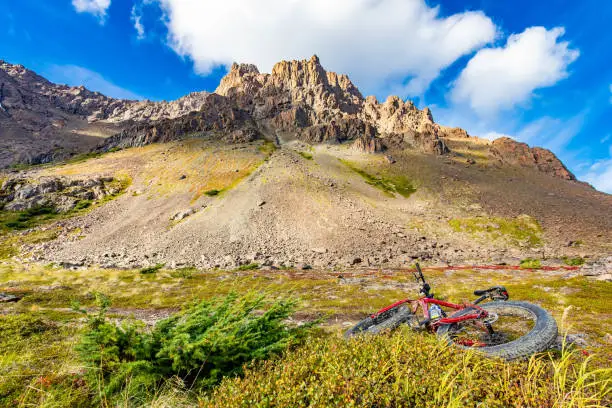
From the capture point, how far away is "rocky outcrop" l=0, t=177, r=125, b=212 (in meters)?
69.6

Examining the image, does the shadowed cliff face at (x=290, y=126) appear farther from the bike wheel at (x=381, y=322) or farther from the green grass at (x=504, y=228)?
the bike wheel at (x=381, y=322)

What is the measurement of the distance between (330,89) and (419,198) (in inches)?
5321

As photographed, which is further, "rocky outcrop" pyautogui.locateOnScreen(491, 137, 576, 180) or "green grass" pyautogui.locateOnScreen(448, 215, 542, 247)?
"rocky outcrop" pyautogui.locateOnScreen(491, 137, 576, 180)

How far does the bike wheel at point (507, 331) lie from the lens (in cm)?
522

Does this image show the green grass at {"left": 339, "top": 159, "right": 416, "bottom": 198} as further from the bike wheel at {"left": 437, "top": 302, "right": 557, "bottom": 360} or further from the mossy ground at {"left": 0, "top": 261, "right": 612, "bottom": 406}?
the bike wheel at {"left": 437, "top": 302, "right": 557, "bottom": 360}

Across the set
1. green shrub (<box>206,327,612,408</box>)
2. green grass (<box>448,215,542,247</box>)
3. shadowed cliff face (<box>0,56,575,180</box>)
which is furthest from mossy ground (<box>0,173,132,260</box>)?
green grass (<box>448,215,542,247</box>)

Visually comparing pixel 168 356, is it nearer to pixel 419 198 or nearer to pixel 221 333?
pixel 221 333

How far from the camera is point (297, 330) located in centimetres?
664

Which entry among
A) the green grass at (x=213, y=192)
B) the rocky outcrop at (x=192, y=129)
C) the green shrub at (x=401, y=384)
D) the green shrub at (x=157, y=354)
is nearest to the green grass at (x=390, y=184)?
the green grass at (x=213, y=192)

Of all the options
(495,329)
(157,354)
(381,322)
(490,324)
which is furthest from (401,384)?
(381,322)

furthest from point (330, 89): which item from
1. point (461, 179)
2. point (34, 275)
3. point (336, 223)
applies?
point (34, 275)

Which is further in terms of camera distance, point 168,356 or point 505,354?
point 505,354

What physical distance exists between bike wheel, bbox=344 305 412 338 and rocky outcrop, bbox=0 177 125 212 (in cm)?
8375

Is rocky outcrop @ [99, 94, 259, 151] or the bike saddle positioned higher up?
rocky outcrop @ [99, 94, 259, 151]
